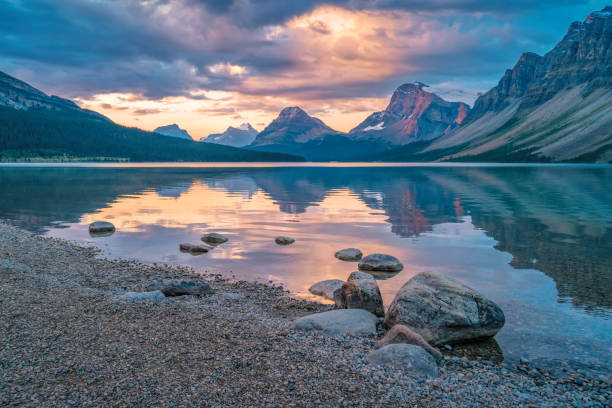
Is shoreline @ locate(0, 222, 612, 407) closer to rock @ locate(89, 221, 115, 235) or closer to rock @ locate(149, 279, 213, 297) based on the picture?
rock @ locate(149, 279, 213, 297)

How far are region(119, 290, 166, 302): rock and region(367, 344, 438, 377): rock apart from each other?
951 centimetres

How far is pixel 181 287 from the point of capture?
1944 centimetres

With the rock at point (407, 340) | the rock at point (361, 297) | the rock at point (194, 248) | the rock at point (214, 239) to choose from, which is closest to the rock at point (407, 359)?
the rock at point (407, 340)

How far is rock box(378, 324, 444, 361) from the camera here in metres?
13.5

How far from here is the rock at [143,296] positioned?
17.5m

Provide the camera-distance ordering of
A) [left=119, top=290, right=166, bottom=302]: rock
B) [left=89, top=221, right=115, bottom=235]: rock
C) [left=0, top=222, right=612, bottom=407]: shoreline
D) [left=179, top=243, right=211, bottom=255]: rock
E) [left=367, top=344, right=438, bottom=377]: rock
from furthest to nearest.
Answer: [left=89, top=221, right=115, bottom=235]: rock
[left=179, top=243, right=211, bottom=255]: rock
[left=119, top=290, right=166, bottom=302]: rock
[left=367, top=344, right=438, bottom=377]: rock
[left=0, top=222, right=612, bottom=407]: shoreline

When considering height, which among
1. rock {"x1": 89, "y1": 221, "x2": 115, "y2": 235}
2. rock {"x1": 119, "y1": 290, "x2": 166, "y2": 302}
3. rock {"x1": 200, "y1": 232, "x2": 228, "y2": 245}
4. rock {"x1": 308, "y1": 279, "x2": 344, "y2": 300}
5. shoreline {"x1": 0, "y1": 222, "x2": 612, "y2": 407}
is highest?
shoreline {"x1": 0, "y1": 222, "x2": 612, "y2": 407}

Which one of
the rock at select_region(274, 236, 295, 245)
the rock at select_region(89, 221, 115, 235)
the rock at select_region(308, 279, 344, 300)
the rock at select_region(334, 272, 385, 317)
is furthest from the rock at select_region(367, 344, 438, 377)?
the rock at select_region(89, 221, 115, 235)

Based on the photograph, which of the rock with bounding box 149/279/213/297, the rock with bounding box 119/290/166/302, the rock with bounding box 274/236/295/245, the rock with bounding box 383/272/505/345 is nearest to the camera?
the rock with bounding box 383/272/505/345

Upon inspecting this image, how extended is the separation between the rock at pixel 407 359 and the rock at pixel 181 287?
951 centimetres

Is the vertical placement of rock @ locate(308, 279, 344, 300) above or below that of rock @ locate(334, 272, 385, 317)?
below

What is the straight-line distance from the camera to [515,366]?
1330 centimetres

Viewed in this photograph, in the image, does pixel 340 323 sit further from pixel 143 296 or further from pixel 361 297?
pixel 143 296

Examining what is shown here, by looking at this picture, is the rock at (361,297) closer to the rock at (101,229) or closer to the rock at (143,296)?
the rock at (143,296)
